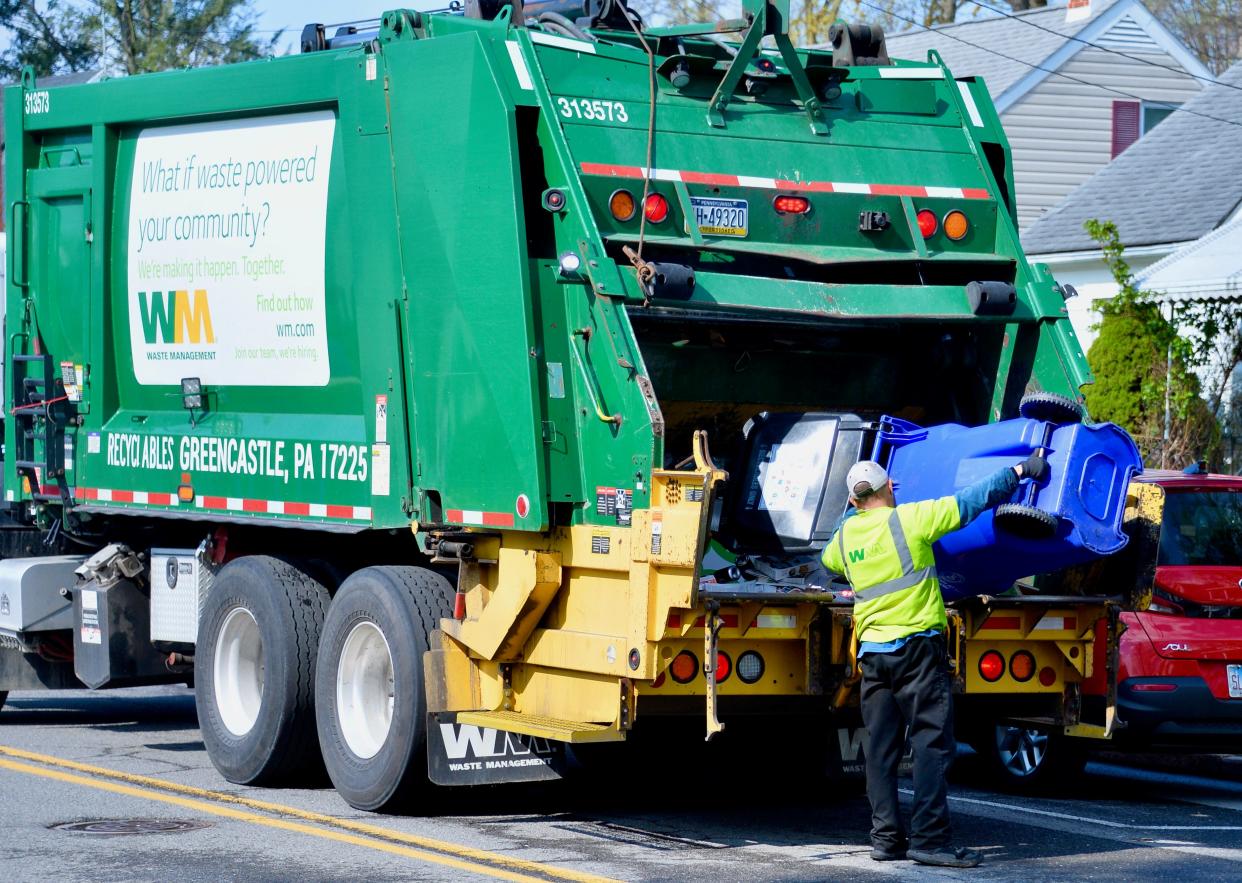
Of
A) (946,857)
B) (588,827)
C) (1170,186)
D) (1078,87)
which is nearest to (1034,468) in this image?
(946,857)

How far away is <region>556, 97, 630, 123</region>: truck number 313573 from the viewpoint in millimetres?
8039

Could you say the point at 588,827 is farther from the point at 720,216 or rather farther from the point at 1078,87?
the point at 1078,87

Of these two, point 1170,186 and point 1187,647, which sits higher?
point 1170,186

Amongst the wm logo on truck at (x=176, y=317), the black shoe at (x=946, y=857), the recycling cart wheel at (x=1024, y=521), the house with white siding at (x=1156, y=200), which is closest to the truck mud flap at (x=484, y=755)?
the black shoe at (x=946, y=857)

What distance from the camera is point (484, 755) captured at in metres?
8.20

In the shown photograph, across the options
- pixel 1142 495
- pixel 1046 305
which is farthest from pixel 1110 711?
pixel 1046 305

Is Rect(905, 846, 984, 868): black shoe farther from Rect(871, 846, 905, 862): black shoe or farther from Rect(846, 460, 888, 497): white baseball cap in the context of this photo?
Rect(846, 460, 888, 497): white baseball cap

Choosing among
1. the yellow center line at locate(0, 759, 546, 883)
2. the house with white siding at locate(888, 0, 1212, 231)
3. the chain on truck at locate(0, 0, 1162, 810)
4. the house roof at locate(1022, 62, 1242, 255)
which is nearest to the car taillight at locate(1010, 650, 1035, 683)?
the chain on truck at locate(0, 0, 1162, 810)

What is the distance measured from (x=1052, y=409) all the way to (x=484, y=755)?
2656 mm

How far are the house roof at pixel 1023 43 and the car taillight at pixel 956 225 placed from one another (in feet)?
66.9

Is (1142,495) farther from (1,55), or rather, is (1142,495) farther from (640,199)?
(1,55)

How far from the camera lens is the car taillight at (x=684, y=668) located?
24.4 ft

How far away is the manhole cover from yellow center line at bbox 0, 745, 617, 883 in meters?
0.26

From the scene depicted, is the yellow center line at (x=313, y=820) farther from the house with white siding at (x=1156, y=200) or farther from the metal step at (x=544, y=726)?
the house with white siding at (x=1156, y=200)
